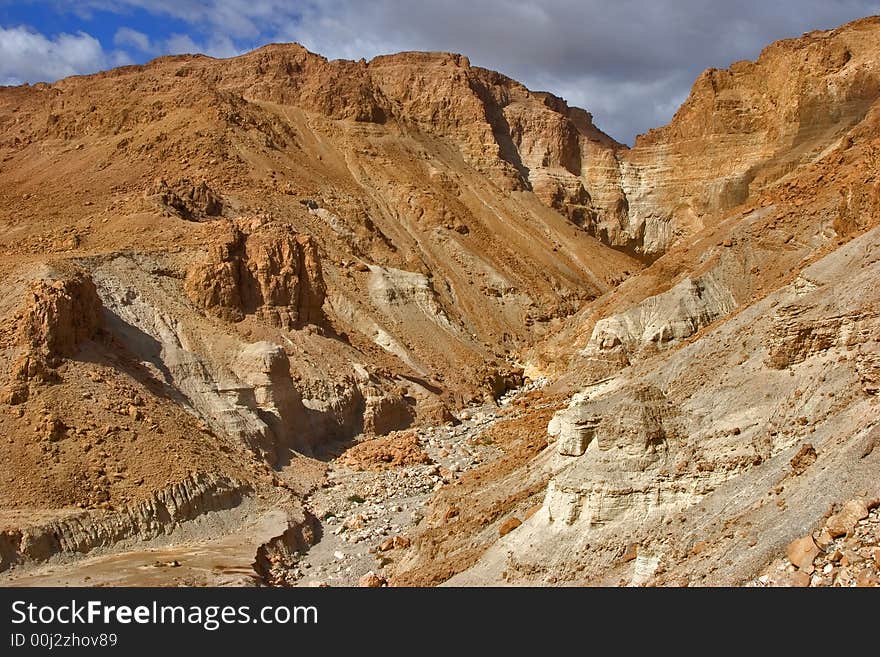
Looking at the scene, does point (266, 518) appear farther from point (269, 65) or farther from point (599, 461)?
point (269, 65)

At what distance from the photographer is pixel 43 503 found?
71.9 feet

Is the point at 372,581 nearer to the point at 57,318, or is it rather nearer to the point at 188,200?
the point at 57,318

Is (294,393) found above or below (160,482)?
above

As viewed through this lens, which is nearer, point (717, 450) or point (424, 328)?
point (717, 450)

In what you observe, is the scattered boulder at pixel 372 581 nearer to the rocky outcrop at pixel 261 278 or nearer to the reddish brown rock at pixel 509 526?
the reddish brown rock at pixel 509 526

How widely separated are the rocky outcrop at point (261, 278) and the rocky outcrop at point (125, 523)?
1036 cm

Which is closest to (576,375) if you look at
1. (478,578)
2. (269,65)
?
(478,578)

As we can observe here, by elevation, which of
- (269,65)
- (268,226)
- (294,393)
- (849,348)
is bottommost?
(849,348)

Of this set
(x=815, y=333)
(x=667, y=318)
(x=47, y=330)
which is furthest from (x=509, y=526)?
(x=667, y=318)

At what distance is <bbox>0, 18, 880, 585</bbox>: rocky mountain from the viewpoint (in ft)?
54.6

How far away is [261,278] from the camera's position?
36688mm

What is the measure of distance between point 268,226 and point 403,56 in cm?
4736

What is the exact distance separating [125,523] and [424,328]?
26.8 metres

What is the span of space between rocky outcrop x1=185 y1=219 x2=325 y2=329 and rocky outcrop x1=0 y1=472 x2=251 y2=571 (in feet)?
34.0
